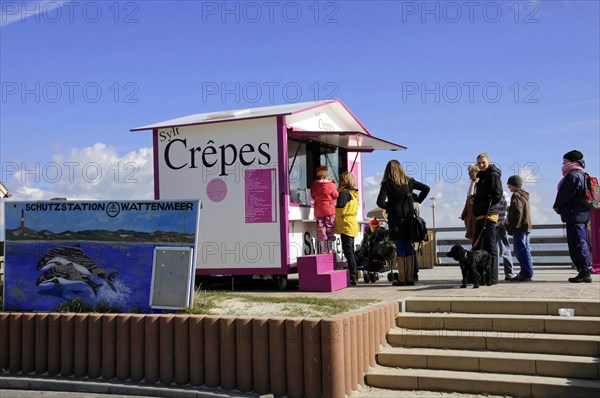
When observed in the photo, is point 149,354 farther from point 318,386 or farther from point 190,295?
point 318,386

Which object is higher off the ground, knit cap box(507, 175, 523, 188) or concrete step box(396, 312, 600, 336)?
knit cap box(507, 175, 523, 188)

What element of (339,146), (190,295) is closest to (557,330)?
(190,295)

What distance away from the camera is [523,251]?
36.6 ft

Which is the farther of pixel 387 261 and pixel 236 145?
pixel 387 261

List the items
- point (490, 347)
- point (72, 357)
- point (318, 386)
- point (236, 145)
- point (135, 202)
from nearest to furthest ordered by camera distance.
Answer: point (318, 386)
point (490, 347)
point (72, 357)
point (135, 202)
point (236, 145)

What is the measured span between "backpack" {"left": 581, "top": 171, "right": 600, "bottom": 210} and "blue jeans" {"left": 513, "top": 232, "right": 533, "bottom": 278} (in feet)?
3.63

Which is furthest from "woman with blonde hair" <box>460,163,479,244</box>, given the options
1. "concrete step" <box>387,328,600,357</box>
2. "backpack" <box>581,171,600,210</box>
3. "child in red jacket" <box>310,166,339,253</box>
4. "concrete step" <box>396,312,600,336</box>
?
"concrete step" <box>387,328,600,357</box>

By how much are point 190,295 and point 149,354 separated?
967 millimetres

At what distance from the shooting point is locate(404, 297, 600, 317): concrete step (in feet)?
26.2

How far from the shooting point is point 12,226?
9875mm

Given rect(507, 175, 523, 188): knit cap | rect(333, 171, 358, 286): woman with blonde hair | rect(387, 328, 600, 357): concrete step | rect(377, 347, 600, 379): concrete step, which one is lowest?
rect(377, 347, 600, 379): concrete step

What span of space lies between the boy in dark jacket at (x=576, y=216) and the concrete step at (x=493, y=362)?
3.58 m

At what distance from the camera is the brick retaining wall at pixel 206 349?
7035mm

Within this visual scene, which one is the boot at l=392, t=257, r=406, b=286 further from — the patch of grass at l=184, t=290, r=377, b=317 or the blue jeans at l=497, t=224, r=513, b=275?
the patch of grass at l=184, t=290, r=377, b=317
